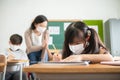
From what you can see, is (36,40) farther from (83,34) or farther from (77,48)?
(83,34)

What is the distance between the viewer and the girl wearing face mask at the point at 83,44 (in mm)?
1104

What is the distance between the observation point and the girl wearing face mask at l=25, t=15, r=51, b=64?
2506mm

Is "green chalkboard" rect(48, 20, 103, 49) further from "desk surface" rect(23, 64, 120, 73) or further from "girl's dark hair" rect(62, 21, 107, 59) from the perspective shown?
"desk surface" rect(23, 64, 120, 73)

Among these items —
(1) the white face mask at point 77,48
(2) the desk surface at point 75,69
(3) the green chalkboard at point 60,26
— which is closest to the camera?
(2) the desk surface at point 75,69

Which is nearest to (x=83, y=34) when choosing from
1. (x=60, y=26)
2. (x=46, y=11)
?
(x=60, y=26)

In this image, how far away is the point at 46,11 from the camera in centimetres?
456

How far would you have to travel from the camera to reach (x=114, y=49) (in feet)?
13.8

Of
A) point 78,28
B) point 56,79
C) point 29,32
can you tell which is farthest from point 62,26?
point 56,79

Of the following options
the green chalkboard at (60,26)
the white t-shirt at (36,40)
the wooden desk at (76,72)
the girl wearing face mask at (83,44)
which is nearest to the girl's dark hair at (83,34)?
the girl wearing face mask at (83,44)

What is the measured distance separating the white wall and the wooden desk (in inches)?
149

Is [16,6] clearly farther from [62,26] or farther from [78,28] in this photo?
[78,28]

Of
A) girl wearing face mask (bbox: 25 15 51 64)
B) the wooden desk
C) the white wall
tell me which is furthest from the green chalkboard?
the wooden desk

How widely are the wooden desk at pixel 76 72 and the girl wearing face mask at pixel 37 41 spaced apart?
1689 millimetres

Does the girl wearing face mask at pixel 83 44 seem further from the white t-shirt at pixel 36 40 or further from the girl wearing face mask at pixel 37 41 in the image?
the white t-shirt at pixel 36 40
